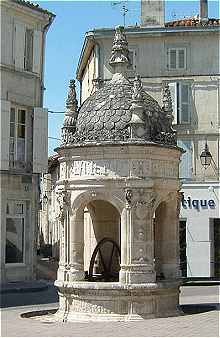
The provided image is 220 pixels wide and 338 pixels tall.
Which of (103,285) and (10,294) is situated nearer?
(103,285)

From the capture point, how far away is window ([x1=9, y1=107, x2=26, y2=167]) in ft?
88.3

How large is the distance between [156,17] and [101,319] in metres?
21.6

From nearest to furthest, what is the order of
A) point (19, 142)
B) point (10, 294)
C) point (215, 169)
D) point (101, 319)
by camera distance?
point (101, 319) → point (10, 294) → point (19, 142) → point (215, 169)

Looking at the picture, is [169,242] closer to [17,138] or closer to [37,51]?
[17,138]

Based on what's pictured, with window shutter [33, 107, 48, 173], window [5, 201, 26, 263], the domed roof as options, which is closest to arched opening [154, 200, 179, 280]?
the domed roof

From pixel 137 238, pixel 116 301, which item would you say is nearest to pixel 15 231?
pixel 137 238

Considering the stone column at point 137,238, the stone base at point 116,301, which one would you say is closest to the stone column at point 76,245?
the stone base at point 116,301

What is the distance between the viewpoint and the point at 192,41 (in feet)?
104

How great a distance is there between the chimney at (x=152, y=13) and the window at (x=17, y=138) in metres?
8.50

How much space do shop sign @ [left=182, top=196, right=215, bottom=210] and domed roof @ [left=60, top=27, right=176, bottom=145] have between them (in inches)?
590

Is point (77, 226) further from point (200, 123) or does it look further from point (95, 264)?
point (200, 123)

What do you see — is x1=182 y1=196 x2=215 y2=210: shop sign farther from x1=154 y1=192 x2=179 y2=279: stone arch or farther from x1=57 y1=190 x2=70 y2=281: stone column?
x1=57 y1=190 x2=70 y2=281: stone column

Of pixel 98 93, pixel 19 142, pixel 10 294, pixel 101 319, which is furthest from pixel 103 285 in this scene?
pixel 19 142

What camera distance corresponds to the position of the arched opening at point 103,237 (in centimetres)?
1616
